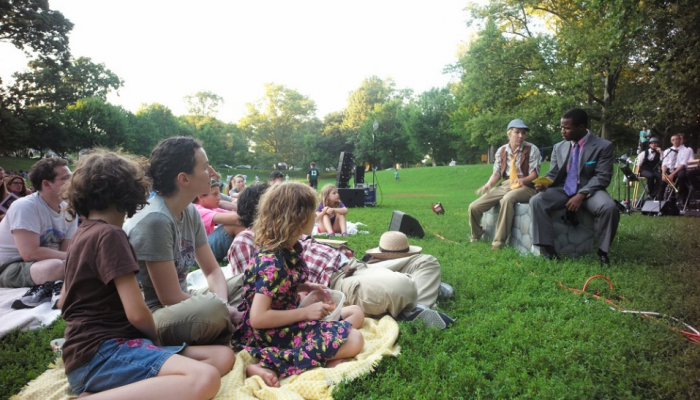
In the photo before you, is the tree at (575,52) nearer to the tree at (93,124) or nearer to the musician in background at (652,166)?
the musician in background at (652,166)

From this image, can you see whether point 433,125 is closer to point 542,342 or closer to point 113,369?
point 542,342

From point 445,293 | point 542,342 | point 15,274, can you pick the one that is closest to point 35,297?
point 15,274

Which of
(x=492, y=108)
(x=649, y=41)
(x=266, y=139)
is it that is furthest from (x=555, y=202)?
(x=266, y=139)

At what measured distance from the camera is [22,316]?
3.27 meters

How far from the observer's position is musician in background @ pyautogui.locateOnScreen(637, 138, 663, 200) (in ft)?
32.4

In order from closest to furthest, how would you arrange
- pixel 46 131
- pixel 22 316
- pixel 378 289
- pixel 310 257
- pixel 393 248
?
pixel 378 289 < pixel 22 316 < pixel 310 257 < pixel 393 248 < pixel 46 131

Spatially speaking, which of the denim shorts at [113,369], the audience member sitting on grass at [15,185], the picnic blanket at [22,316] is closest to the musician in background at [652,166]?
the denim shorts at [113,369]

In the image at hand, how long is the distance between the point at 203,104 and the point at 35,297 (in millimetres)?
68693

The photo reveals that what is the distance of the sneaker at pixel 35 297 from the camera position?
349 cm

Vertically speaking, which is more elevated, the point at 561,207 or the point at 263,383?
the point at 561,207

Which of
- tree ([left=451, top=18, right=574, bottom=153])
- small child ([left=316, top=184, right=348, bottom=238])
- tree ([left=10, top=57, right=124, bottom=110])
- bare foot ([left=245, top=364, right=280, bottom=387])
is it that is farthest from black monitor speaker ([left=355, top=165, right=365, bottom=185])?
tree ([left=10, top=57, right=124, bottom=110])

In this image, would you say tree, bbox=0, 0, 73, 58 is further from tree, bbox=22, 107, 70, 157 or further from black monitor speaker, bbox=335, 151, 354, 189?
black monitor speaker, bbox=335, 151, 354, 189

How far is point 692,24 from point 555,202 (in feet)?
26.5

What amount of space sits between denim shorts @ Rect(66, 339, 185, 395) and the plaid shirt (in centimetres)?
140
